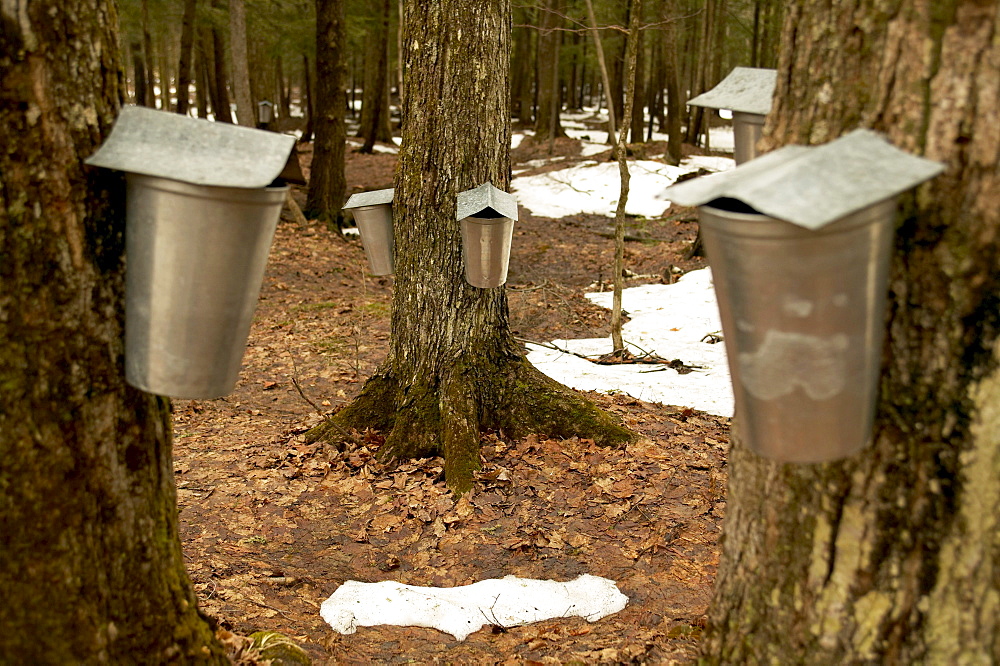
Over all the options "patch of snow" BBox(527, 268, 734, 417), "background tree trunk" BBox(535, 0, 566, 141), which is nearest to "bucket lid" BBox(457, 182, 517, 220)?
"patch of snow" BBox(527, 268, 734, 417)

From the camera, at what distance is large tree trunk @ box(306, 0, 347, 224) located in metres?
11.2

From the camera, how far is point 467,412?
4473 millimetres

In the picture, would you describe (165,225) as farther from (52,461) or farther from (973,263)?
(973,263)

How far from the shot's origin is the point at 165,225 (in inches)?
65.4

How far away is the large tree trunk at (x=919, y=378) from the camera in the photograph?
1.49 metres

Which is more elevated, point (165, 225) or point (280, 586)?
point (165, 225)

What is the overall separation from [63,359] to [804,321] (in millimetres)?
1518

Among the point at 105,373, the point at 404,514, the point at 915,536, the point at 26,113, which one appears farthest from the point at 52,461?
the point at 404,514

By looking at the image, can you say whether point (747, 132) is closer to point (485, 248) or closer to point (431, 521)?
point (485, 248)

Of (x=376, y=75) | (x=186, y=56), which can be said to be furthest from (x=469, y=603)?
(x=376, y=75)

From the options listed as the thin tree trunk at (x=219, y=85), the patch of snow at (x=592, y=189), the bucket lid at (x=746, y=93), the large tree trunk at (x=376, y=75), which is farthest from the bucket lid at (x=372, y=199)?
the large tree trunk at (x=376, y=75)

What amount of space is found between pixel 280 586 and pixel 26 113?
234cm

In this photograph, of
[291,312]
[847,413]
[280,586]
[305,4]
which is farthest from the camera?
[305,4]

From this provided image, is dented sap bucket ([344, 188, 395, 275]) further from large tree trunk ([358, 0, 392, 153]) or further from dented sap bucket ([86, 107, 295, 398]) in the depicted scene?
large tree trunk ([358, 0, 392, 153])
